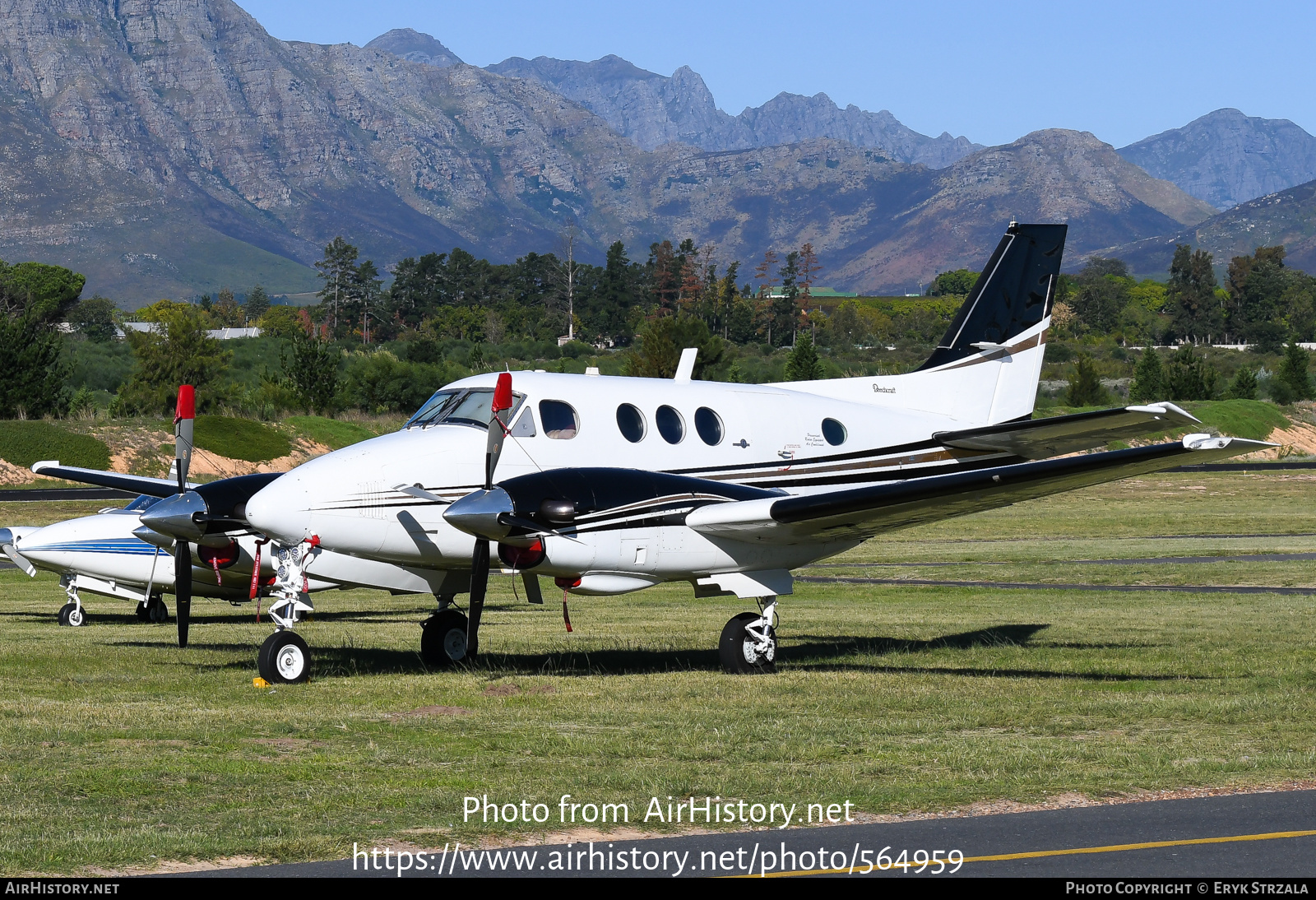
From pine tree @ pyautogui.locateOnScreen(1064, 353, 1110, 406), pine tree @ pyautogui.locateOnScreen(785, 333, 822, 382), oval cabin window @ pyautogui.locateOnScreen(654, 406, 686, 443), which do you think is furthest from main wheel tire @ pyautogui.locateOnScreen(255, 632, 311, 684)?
pine tree @ pyautogui.locateOnScreen(1064, 353, 1110, 406)

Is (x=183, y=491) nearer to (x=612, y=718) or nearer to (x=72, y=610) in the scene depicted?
(x=612, y=718)

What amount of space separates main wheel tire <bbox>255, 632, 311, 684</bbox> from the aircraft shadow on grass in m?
1.09

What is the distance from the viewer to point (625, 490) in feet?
52.3

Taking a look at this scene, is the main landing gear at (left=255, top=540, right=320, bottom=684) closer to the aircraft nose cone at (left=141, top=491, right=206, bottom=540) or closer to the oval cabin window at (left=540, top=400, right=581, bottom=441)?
the aircraft nose cone at (left=141, top=491, right=206, bottom=540)

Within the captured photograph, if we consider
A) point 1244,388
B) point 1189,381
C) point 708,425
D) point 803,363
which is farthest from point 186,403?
point 1244,388

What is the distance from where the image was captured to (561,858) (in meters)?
8.71

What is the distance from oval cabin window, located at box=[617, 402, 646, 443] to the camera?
1750 cm

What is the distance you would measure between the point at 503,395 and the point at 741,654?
13.5ft

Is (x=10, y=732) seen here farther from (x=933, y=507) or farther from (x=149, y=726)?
(x=933, y=507)

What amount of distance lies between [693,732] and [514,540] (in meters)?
3.38

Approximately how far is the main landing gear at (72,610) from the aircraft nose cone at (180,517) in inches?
322

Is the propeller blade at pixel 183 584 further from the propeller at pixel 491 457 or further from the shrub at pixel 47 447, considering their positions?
the shrub at pixel 47 447

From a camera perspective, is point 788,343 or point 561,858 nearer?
point 561,858
